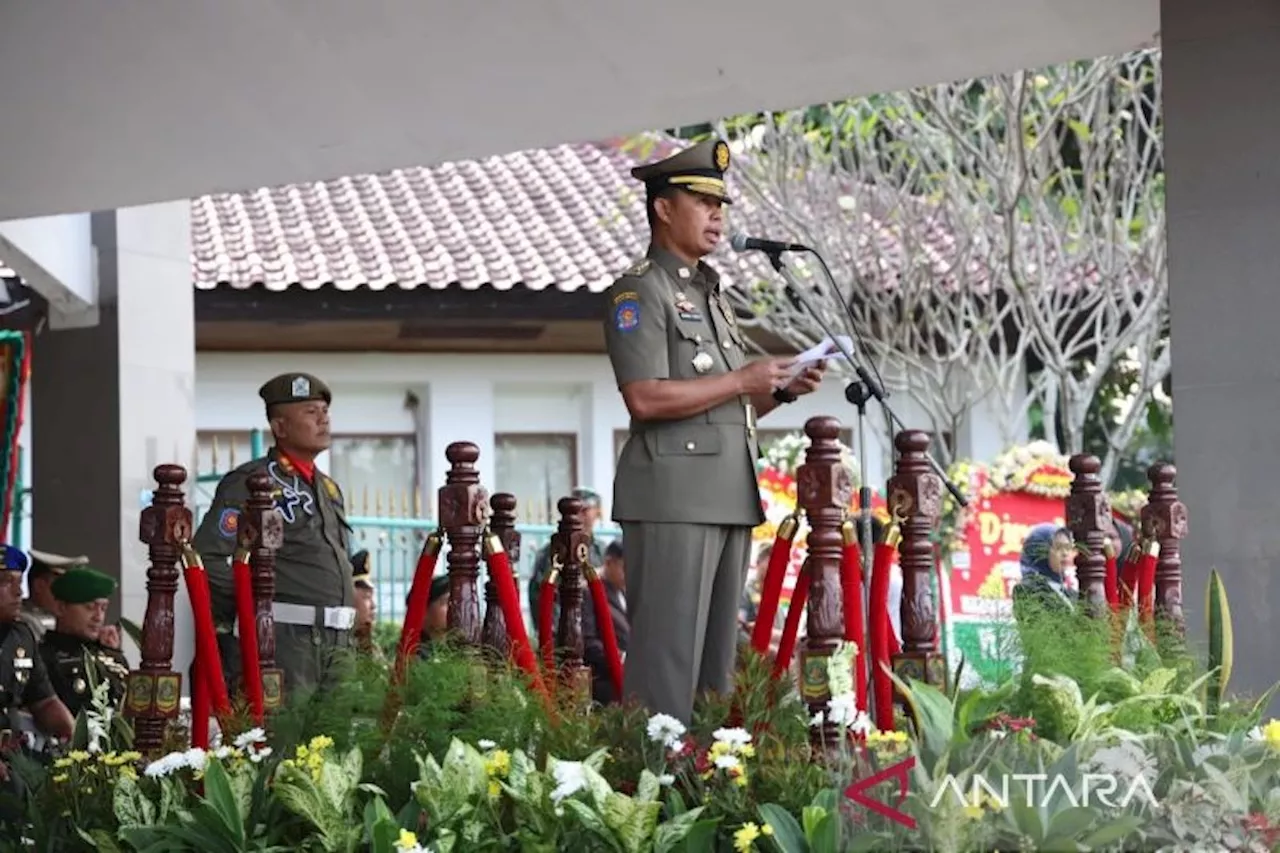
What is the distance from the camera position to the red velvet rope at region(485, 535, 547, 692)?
4.86 m

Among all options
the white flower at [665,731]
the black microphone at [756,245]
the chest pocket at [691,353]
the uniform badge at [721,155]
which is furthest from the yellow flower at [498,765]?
the uniform badge at [721,155]

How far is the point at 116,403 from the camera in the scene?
947cm

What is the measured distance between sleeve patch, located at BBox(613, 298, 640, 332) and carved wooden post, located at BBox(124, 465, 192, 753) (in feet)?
3.90

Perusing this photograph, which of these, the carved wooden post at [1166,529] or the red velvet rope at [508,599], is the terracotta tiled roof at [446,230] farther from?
the red velvet rope at [508,599]

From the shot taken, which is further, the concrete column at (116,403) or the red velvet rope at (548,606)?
the concrete column at (116,403)

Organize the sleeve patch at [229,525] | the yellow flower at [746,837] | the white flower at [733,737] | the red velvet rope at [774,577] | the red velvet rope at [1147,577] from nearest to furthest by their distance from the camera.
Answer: the yellow flower at [746,837]
the white flower at [733,737]
the red velvet rope at [774,577]
the red velvet rope at [1147,577]
the sleeve patch at [229,525]

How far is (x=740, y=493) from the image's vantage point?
4.80m

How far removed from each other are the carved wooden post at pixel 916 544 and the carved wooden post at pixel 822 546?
0.14 metres

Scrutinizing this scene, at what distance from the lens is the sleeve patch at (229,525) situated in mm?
6051

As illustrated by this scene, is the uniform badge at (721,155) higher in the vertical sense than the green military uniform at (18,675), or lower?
higher

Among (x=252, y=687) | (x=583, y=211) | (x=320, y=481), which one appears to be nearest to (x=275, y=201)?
(x=583, y=211)

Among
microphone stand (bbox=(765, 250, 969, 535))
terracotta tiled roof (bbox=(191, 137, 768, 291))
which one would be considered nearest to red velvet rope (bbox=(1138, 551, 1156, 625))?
microphone stand (bbox=(765, 250, 969, 535))

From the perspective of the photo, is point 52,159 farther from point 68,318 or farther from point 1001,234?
point 1001,234

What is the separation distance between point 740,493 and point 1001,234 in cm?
939
